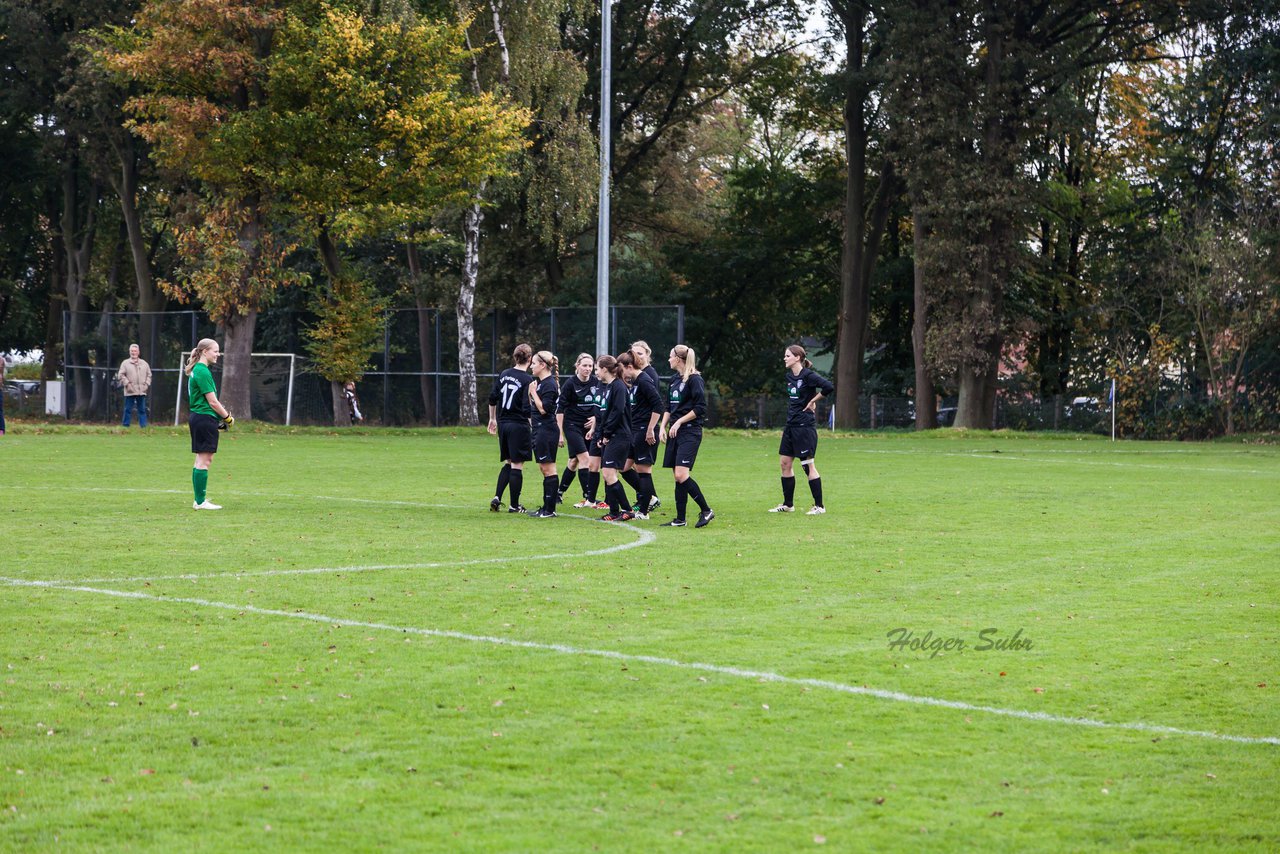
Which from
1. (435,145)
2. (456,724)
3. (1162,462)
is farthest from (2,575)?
(435,145)

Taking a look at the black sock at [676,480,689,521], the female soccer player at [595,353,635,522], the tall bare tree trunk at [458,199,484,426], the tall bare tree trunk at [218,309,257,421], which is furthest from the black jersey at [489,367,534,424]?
the tall bare tree trunk at [458,199,484,426]

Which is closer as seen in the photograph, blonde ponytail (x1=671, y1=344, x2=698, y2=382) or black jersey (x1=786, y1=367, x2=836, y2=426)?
blonde ponytail (x1=671, y1=344, x2=698, y2=382)

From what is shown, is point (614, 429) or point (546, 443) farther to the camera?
point (546, 443)

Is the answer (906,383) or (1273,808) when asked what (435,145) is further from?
(1273,808)

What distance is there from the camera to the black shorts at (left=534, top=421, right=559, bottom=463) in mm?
16109

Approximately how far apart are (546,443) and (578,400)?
45.2 inches

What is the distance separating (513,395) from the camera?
51.5 feet

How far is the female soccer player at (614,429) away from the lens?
15.6 metres

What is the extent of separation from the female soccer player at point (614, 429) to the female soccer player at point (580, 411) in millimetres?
934

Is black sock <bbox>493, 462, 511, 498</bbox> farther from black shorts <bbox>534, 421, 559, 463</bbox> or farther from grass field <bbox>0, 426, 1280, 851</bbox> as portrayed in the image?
grass field <bbox>0, 426, 1280, 851</bbox>

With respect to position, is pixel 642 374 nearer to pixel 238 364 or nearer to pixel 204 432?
pixel 204 432

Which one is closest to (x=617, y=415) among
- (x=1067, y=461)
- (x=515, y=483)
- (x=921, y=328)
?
(x=515, y=483)

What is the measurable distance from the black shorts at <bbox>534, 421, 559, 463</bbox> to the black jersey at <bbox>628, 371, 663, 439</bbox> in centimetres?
96

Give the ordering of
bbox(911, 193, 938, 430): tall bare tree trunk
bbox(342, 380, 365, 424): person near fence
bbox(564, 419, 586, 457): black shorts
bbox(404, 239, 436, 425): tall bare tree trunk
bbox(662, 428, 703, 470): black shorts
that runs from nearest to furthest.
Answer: bbox(662, 428, 703, 470): black shorts, bbox(564, 419, 586, 457): black shorts, bbox(342, 380, 365, 424): person near fence, bbox(404, 239, 436, 425): tall bare tree trunk, bbox(911, 193, 938, 430): tall bare tree trunk
